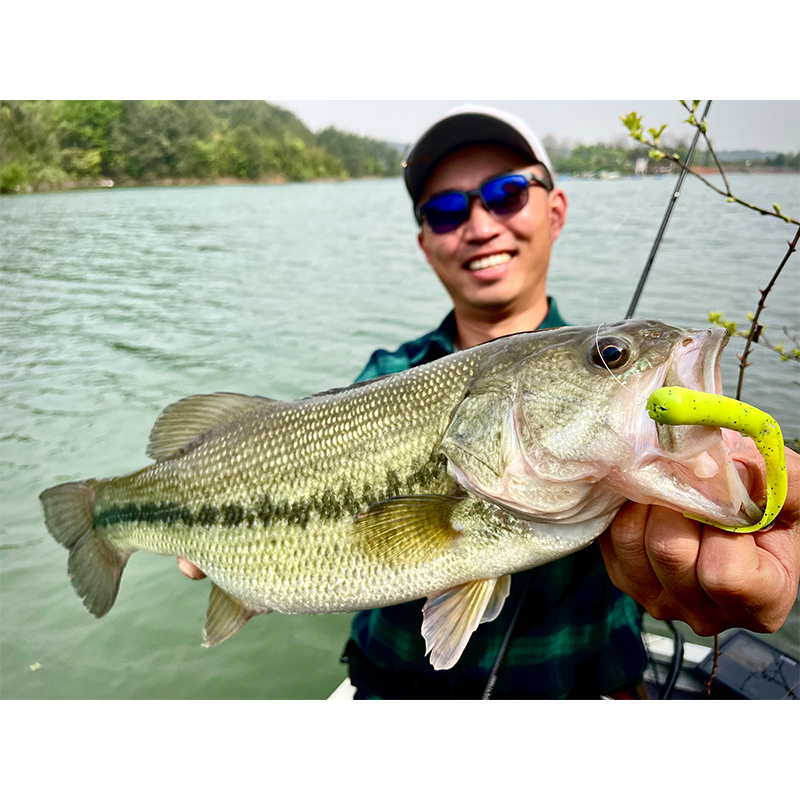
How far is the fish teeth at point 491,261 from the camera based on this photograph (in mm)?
2334

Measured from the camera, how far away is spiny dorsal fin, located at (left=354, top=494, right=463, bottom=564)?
1382mm

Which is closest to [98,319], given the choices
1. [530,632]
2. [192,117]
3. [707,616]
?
[192,117]

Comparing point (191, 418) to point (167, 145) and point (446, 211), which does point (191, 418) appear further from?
point (167, 145)

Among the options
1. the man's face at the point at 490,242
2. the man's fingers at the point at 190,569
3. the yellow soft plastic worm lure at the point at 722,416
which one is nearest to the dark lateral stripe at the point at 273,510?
the man's fingers at the point at 190,569

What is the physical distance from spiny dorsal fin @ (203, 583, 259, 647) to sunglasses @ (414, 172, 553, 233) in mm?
1685

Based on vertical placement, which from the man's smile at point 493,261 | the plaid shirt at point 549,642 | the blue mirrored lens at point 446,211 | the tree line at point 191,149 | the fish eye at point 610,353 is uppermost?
the tree line at point 191,149

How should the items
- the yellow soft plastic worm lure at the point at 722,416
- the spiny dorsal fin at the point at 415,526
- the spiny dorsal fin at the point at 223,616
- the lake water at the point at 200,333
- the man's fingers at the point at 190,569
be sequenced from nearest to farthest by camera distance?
the yellow soft plastic worm lure at the point at 722,416, the spiny dorsal fin at the point at 415,526, the spiny dorsal fin at the point at 223,616, the man's fingers at the point at 190,569, the lake water at the point at 200,333

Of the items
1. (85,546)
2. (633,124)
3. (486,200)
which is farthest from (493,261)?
(85,546)

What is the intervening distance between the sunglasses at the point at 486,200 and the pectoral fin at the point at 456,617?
60.6 inches

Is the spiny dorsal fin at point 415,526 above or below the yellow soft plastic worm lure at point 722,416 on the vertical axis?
below

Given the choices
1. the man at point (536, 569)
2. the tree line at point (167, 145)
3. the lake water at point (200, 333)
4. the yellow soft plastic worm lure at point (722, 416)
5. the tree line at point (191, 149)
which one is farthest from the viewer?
the tree line at point (167, 145)

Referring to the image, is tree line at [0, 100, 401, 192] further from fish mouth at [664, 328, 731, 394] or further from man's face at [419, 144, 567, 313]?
fish mouth at [664, 328, 731, 394]

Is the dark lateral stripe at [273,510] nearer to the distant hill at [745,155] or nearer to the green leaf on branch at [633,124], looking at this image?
the green leaf on branch at [633,124]

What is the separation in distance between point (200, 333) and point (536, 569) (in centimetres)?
805
